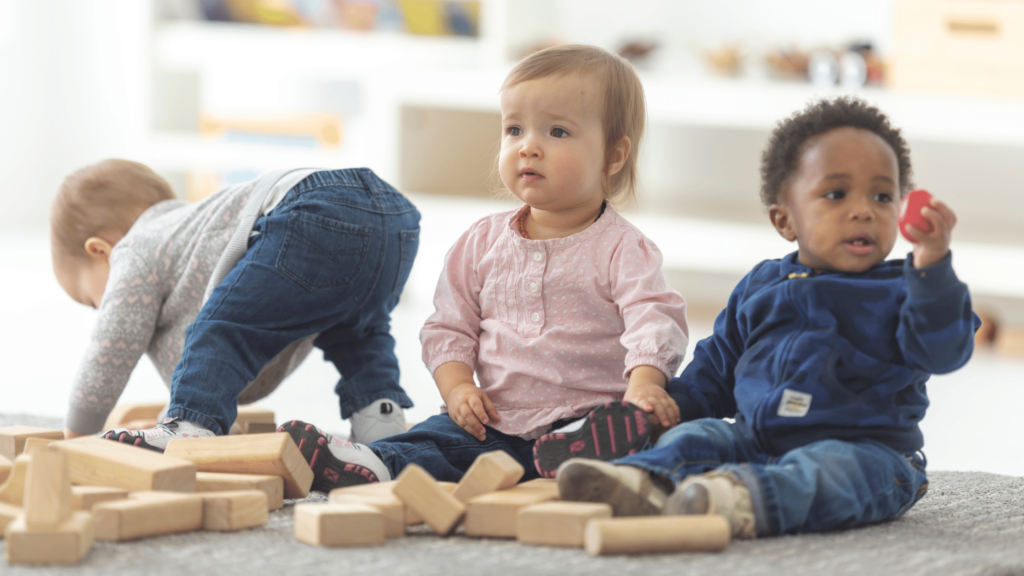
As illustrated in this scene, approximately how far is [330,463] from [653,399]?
299 millimetres

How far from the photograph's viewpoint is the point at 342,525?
78 cm

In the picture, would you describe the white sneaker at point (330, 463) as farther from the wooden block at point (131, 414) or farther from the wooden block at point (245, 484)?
the wooden block at point (131, 414)

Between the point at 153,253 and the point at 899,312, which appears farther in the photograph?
the point at 153,253

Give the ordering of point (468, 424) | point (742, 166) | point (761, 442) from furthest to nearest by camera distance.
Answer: point (742, 166)
point (468, 424)
point (761, 442)

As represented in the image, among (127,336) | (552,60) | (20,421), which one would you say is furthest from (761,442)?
(20,421)

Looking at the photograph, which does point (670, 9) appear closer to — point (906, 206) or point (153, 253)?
point (153, 253)

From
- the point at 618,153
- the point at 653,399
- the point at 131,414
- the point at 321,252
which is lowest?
the point at 131,414

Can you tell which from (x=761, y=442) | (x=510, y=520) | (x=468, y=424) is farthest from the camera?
(x=468, y=424)

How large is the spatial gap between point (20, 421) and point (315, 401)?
16.2 inches

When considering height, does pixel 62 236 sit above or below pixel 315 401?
above

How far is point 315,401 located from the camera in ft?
5.25

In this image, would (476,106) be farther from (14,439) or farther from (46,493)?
(46,493)

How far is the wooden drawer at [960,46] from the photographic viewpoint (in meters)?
2.30

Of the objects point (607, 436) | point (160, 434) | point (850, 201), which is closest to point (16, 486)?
point (160, 434)
